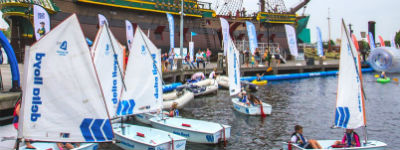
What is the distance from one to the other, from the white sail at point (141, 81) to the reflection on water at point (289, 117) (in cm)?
249

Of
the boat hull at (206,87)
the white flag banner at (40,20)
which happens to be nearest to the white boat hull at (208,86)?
the boat hull at (206,87)

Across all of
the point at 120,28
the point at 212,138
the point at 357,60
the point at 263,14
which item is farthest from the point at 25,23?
the point at 263,14

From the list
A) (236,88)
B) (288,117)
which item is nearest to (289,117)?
(288,117)

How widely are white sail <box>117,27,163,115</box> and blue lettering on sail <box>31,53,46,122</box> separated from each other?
5294 mm

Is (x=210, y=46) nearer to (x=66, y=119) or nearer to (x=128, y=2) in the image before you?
(x=128, y=2)

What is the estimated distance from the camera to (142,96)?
15.0 meters

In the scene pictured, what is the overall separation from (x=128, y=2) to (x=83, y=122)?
35.8 m

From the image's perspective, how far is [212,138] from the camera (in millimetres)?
15562

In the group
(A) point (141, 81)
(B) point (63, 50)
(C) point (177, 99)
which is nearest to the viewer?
(B) point (63, 50)

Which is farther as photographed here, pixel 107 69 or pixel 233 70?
pixel 233 70

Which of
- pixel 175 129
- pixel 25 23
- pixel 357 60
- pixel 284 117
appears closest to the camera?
pixel 357 60

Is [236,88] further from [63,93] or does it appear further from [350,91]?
[63,93]

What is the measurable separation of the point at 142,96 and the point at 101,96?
18.1 feet

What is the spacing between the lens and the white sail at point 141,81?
14.5 meters
